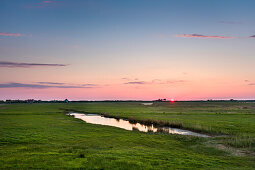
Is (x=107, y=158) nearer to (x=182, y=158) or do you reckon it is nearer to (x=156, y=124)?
(x=182, y=158)

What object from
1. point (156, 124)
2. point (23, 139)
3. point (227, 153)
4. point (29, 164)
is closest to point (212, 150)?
point (227, 153)

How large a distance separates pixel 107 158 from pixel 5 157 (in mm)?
8406

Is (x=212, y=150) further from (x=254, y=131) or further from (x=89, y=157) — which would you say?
(x=254, y=131)

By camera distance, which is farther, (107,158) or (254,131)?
(254,131)

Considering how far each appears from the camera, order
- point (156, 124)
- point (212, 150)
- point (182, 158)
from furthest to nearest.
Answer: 1. point (156, 124)
2. point (212, 150)
3. point (182, 158)

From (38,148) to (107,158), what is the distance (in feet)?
26.9

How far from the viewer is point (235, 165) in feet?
55.8

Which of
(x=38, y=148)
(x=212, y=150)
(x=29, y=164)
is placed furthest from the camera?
(x=212, y=150)

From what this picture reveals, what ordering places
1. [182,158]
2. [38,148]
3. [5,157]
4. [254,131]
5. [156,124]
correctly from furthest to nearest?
[156,124] → [254,131] → [38,148] → [182,158] → [5,157]

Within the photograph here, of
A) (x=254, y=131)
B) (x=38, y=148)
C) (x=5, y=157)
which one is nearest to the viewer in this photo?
(x=5, y=157)

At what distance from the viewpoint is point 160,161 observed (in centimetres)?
1666

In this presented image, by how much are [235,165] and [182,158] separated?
14.2 feet

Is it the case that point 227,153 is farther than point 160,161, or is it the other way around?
point 227,153

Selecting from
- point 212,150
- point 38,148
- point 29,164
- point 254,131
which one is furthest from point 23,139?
point 254,131
